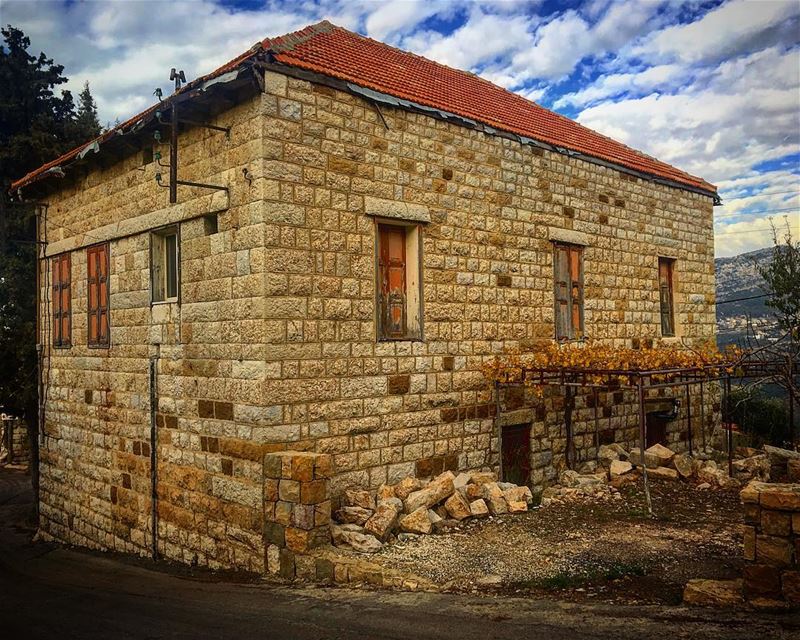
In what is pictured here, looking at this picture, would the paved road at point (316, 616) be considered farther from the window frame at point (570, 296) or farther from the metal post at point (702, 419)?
the metal post at point (702, 419)

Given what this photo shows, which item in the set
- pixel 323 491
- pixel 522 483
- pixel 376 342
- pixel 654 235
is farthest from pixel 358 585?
pixel 654 235

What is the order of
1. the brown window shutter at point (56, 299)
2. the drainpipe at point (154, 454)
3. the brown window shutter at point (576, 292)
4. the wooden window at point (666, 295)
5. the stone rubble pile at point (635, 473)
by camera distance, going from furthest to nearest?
the wooden window at point (666, 295) → the brown window shutter at point (56, 299) → the brown window shutter at point (576, 292) → the stone rubble pile at point (635, 473) → the drainpipe at point (154, 454)

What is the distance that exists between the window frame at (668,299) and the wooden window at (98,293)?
34.0 feet

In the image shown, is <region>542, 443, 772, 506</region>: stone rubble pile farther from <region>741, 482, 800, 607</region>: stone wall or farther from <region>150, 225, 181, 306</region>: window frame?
<region>150, 225, 181, 306</region>: window frame

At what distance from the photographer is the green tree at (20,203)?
1592 cm

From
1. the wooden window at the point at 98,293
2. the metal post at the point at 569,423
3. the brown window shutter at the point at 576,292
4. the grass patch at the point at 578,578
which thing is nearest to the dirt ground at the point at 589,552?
the grass patch at the point at 578,578

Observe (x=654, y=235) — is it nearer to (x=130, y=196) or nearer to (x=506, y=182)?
(x=506, y=182)

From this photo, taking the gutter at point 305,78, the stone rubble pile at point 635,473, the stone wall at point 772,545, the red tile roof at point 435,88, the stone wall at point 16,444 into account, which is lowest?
the stone wall at point 16,444

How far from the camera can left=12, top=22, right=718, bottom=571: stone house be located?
25.9 feet

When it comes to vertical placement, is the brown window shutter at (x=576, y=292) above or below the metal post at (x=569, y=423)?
above

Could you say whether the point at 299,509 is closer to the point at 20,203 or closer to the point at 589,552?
the point at 589,552

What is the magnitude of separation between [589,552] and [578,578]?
815 mm

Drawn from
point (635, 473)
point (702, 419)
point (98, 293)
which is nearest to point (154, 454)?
point (98, 293)

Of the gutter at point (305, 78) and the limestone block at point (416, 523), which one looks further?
the limestone block at point (416, 523)
